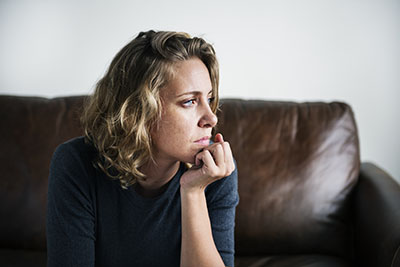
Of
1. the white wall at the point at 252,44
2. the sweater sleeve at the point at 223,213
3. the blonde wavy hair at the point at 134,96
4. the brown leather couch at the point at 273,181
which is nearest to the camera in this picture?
the blonde wavy hair at the point at 134,96

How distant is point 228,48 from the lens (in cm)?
179

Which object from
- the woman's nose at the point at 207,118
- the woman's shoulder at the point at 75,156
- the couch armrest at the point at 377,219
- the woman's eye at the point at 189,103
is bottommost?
the couch armrest at the point at 377,219

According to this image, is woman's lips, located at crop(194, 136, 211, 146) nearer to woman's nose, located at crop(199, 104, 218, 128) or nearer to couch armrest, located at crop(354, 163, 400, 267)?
woman's nose, located at crop(199, 104, 218, 128)

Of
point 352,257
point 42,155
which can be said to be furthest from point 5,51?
point 352,257

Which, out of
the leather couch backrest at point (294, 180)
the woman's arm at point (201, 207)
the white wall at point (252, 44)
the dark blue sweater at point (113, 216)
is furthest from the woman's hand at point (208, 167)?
the white wall at point (252, 44)

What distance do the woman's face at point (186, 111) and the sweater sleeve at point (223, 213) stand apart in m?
0.20

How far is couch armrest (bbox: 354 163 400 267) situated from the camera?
1.11 m

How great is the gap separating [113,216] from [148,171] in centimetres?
17

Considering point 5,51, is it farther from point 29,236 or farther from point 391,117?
point 391,117

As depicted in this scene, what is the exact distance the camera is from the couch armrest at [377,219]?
1.11 m

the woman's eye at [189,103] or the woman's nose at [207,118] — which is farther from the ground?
the woman's eye at [189,103]

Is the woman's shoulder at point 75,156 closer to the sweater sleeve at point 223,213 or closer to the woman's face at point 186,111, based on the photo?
the woman's face at point 186,111

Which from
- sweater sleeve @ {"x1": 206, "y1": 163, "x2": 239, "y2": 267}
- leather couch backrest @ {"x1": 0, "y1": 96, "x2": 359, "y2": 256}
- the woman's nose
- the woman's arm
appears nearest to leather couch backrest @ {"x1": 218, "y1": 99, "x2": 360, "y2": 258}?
leather couch backrest @ {"x1": 0, "y1": 96, "x2": 359, "y2": 256}

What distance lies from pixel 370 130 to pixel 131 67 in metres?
1.39
